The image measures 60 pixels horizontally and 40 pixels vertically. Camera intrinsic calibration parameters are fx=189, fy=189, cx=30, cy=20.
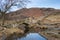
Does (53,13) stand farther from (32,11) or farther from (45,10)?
(32,11)

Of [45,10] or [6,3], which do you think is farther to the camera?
[45,10]

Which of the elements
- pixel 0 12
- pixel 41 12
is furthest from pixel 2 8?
pixel 41 12

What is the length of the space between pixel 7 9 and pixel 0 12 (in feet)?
5.78

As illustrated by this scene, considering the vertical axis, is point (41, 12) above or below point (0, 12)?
below

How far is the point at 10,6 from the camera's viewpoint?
31.4 metres

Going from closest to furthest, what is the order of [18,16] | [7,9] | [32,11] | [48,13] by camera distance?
[7,9], [18,16], [48,13], [32,11]

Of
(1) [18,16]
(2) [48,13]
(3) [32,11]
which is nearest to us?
(1) [18,16]

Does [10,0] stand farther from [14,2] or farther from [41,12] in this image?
[41,12]

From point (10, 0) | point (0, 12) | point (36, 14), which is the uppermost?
point (10, 0)

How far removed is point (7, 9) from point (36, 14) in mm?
30663

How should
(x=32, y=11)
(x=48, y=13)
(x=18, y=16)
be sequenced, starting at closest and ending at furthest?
(x=18, y=16), (x=48, y=13), (x=32, y=11)

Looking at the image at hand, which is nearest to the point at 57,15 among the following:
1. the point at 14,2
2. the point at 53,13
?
Result: the point at 53,13

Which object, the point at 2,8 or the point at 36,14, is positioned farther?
the point at 36,14

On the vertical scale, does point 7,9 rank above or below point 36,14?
above
